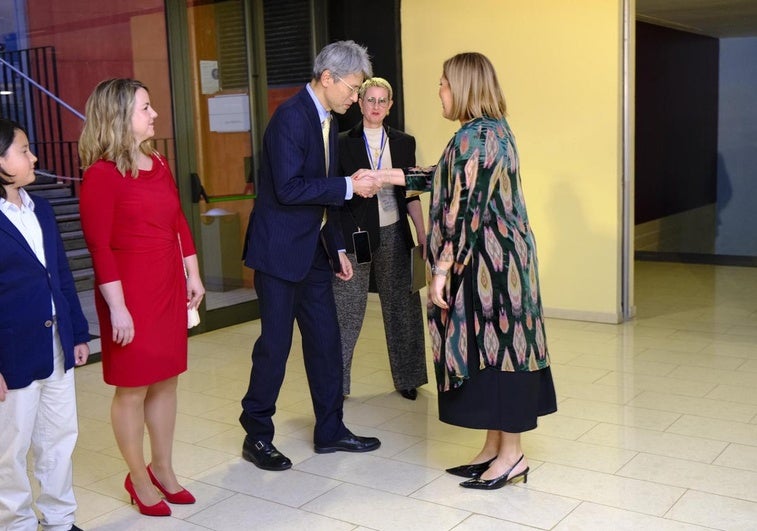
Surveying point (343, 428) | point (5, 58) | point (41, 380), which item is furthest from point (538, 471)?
point (5, 58)

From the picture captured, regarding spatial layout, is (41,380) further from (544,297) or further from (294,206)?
(544,297)

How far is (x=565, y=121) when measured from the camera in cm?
609

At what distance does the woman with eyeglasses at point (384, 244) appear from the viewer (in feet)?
14.1

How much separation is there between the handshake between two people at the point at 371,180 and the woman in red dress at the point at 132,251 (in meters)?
0.71

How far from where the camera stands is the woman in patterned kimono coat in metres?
3.12

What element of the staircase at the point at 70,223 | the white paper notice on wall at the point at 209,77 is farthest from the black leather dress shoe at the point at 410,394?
the white paper notice on wall at the point at 209,77

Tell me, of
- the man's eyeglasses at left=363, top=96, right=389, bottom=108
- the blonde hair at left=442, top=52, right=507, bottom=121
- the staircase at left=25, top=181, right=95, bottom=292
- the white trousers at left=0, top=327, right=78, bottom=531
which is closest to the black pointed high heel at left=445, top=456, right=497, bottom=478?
the blonde hair at left=442, top=52, right=507, bottom=121

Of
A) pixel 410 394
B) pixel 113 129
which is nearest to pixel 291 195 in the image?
pixel 113 129

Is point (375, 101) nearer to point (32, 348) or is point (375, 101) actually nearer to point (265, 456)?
point (265, 456)

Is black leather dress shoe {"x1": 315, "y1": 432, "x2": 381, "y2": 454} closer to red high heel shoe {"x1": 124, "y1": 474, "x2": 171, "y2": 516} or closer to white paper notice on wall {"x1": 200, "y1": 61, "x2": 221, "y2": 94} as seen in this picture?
red high heel shoe {"x1": 124, "y1": 474, "x2": 171, "y2": 516}

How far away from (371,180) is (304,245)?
36 centimetres

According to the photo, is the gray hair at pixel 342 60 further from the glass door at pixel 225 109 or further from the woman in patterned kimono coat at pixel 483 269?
the glass door at pixel 225 109

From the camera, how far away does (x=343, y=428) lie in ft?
12.6

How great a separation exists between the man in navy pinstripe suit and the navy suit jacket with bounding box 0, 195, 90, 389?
883 millimetres
